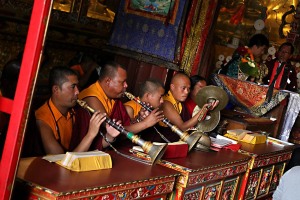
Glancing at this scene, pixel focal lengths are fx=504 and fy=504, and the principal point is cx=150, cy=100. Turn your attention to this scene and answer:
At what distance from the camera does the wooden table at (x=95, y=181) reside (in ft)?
7.98

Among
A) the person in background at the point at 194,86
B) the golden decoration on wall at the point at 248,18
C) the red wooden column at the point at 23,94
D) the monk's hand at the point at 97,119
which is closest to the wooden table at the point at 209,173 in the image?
the monk's hand at the point at 97,119

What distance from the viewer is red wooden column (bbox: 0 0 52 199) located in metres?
2.10

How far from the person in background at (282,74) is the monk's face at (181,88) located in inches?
75.7

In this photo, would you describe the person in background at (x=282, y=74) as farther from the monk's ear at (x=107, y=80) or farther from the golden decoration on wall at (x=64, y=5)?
the monk's ear at (x=107, y=80)

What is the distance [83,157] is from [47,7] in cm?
101

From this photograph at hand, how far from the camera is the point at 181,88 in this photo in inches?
200

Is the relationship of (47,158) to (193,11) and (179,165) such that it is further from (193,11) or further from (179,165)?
(193,11)

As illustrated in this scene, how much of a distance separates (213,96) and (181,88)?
0.47m

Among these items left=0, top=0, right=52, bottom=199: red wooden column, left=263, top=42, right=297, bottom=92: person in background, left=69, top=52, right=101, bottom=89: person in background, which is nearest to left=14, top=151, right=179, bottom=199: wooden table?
left=0, top=0, right=52, bottom=199: red wooden column

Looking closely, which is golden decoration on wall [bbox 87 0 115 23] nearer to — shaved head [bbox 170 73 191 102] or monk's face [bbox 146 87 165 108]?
shaved head [bbox 170 73 191 102]

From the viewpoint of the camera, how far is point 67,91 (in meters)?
3.70

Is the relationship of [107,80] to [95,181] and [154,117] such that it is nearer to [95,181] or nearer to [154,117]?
[154,117]

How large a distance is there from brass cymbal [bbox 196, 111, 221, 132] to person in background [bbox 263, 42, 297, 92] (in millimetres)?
2152

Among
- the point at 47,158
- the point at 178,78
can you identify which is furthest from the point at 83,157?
the point at 178,78
